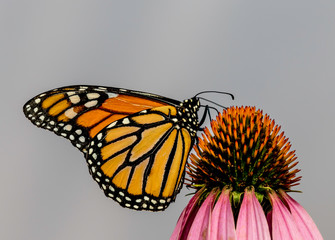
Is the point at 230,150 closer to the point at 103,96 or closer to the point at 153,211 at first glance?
the point at 153,211

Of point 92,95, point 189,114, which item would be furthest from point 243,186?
point 92,95

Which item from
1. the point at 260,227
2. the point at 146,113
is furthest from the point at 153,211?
the point at 260,227

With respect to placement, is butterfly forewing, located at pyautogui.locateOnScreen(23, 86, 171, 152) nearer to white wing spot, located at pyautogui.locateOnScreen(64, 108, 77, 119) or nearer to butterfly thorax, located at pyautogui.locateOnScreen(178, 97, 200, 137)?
white wing spot, located at pyautogui.locateOnScreen(64, 108, 77, 119)

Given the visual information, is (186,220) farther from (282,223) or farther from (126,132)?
(126,132)

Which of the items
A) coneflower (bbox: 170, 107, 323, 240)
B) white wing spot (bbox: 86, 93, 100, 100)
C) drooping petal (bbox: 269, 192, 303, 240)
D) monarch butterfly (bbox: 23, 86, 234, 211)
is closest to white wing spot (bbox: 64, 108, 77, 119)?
monarch butterfly (bbox: 23, 86, 234, 211)

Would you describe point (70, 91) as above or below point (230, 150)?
above

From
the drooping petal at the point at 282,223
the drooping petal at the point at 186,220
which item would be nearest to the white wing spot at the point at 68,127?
the drooping petal at the point at 186,220
